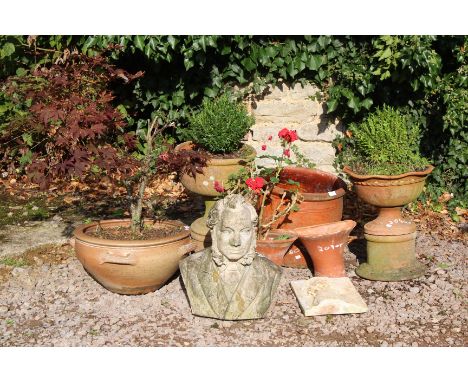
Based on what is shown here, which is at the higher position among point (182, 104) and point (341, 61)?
point (341, 61)

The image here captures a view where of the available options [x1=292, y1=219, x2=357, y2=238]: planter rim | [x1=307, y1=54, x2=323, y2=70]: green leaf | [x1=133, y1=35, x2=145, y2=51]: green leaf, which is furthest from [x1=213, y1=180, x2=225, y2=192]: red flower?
[x1=307, y1=54, x2=323, y2=70]: green leaf

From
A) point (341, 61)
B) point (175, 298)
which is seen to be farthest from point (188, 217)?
point (341, 61)

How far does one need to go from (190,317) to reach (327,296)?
107 centimetres

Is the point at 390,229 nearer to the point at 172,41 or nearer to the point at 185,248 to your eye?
the point at 185,248

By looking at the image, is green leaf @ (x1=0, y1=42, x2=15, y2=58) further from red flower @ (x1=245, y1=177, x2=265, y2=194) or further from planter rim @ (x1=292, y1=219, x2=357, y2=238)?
planter rim @ (x1=292, y1=219, x2=357, y2=238)

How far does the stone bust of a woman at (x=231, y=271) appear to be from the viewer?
5.07 metres

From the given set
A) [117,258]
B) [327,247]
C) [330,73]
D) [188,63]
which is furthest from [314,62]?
[117,258]

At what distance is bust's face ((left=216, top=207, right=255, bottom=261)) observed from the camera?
5035mm

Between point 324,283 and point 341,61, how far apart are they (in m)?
2.79

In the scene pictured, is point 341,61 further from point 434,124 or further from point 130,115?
point 130,115

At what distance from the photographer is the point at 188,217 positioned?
290 inches

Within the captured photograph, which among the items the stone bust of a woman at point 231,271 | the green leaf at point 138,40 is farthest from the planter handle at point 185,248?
the green leaf at point 138,40

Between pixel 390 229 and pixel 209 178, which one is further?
pixel 209 178

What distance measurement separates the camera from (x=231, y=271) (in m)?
5.16
